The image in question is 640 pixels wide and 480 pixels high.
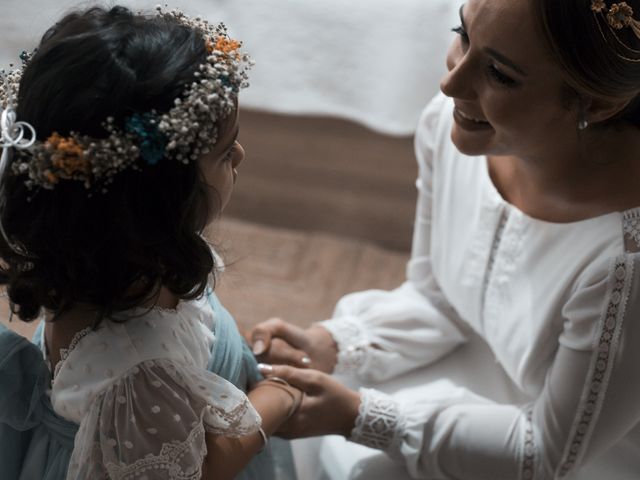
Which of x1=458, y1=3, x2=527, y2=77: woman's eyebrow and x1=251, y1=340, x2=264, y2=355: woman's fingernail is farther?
x1=251, y1=340, x2=264, y2=355: woman's fingernail

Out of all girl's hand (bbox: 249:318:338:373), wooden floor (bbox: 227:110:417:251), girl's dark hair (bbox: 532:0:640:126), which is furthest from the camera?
wooden floor (bbox: 227:110:417:251)

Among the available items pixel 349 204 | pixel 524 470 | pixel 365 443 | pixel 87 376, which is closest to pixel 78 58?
pixel 87 376

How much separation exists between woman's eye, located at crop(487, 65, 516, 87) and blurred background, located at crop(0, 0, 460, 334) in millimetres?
391

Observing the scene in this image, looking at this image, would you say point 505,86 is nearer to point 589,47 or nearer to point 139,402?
point 589,47

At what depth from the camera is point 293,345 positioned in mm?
1306

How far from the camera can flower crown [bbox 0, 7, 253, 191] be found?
831 mm

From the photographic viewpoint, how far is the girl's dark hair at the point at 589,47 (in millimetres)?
929

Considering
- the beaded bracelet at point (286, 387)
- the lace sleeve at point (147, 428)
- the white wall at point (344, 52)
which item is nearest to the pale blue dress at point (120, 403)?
the lace sleeve at point (147, 428)

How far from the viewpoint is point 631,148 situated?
1082 millimetres

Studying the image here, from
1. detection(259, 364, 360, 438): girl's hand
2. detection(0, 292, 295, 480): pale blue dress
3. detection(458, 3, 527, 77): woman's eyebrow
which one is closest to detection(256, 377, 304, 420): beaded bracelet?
detection(259, 364, 360, 438): girl's hand

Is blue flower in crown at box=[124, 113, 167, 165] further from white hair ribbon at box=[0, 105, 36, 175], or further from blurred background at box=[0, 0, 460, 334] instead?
blurred background at box=[0, 0, 460, 334]

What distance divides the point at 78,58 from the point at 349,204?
4.53ft

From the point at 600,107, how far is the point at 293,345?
54cm

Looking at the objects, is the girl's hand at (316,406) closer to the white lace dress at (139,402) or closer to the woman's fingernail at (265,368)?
the woman's fingernail at (265,368)
